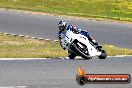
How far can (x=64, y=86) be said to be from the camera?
36.6 ft

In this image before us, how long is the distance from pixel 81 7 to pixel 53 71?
26.0 m

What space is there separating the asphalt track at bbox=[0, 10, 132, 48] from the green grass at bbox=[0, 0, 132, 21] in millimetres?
2695

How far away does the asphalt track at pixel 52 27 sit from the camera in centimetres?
2645

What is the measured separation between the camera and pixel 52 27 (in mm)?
29359

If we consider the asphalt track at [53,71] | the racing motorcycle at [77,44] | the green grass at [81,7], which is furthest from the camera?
the green grass at [81,7]

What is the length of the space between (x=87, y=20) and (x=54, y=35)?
6.15m

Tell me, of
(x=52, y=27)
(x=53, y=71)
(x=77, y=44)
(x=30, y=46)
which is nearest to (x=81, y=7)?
(x=52, y=27)

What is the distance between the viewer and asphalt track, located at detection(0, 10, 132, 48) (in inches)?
1041

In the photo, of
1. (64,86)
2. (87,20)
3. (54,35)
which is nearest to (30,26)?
(54,35)

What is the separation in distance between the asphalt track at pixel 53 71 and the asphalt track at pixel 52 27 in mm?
9416

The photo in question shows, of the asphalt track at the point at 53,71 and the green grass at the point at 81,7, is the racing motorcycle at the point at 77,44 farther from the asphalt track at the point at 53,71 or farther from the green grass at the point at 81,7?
the green grass at the point at 81,7

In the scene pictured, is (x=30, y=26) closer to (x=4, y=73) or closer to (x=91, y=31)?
(x=91, y=31)

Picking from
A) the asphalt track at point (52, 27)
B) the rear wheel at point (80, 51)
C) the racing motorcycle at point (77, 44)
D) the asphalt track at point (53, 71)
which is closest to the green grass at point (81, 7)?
the asphalt track at point (52, 27)

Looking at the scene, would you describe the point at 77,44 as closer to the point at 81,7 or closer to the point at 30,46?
the point at 30,46
